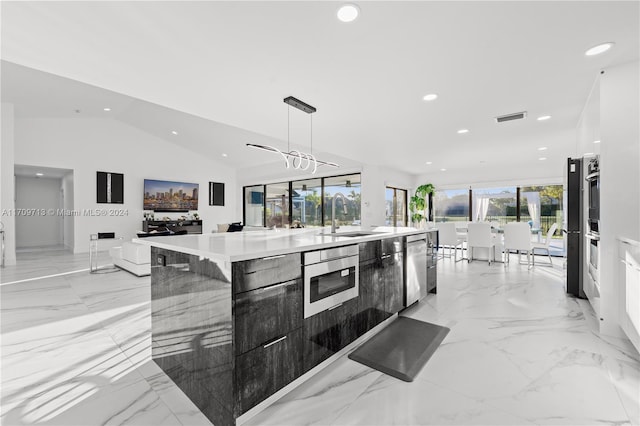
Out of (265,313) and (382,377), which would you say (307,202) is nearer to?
(382,377)

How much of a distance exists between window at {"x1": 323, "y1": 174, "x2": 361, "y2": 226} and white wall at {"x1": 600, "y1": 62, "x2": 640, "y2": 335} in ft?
18.7

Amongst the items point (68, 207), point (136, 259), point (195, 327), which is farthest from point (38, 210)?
point (195, 327)

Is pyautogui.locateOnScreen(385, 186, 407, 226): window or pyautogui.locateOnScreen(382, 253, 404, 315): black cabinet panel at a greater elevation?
pyautogui.locateOnScreen(385, 186, 407, 226): window

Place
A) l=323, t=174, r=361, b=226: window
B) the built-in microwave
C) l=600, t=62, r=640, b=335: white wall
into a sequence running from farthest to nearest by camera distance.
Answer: l=323, t=174, r=361, b=226: window < l=600, t=62, r=640, b=335: white wall < the built-in microwave

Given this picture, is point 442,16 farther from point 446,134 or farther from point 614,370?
point 446,134

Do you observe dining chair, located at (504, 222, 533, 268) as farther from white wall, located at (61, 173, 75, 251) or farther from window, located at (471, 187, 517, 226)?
white wall, located at (61, 173, 75, 251)

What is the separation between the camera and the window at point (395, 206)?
847 centimetres

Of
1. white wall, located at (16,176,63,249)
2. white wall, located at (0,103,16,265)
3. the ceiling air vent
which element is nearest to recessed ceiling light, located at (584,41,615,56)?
the ceiling air vent

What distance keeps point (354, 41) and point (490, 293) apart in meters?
3.36

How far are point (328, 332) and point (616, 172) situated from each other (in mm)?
2739

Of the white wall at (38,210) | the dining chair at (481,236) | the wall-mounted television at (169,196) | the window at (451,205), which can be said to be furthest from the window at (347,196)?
the white wall at (38,210)

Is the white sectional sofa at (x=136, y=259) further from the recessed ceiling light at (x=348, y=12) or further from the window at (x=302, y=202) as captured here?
the recessed ceiling light at (x=348, y=12)

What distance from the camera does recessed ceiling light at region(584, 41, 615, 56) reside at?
222cm

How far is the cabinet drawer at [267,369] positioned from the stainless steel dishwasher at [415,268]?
62.7 inches
